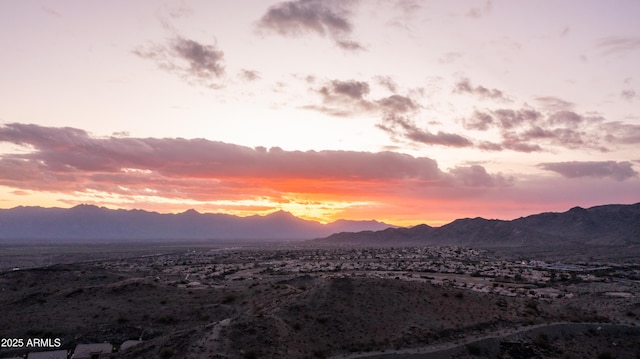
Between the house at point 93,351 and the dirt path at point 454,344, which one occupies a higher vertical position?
the dirt path at point 454,344

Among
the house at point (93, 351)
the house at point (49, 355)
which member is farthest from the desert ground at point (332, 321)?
the house at point (49, 355)

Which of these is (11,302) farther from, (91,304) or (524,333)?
(524,333)

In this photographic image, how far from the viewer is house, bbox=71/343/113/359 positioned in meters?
29.6

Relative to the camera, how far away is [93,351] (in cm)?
3098

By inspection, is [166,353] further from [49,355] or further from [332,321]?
[49,355]

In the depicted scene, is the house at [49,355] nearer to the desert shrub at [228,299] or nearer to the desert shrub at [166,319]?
the desert shrub at [166,319]

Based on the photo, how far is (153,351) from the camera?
26375mm

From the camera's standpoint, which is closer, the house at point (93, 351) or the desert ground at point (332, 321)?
the desert ground at point (332, 321)

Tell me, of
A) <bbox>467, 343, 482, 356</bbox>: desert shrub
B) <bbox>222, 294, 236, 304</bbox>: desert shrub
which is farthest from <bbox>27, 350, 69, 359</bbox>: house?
<bbox>467, 343, 482, 356</bbox>: desert shrub

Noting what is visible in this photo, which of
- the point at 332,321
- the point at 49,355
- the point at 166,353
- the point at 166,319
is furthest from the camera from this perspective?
the point at 166,319

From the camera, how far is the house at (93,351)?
29.6m

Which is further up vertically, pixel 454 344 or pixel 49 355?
pixel 454 344

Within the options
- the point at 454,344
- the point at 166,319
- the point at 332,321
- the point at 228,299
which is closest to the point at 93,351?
the point at 166,319

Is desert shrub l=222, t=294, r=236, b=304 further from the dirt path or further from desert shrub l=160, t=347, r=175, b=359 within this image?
the dirt path
